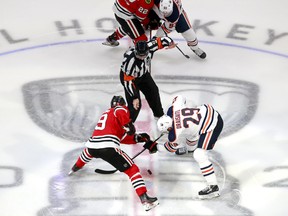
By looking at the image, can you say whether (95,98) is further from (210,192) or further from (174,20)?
(210,192)

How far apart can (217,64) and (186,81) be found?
0.41 metres

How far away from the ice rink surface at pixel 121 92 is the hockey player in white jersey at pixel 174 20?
0.16 metres

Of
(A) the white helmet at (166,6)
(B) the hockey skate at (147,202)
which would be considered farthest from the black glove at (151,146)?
(A) the white helmet at (166,6)

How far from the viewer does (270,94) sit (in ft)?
17.2

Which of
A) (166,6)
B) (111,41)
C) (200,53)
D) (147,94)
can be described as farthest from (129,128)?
(111,41)

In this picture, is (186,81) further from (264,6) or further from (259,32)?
(264,6)

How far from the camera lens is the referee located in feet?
14.7

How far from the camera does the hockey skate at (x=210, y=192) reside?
4.06m

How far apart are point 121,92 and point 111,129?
121 cm

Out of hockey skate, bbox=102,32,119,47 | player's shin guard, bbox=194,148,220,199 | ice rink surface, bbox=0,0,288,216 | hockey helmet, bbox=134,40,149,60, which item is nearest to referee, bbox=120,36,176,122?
hockey helmet, bbox=134,40,149,60

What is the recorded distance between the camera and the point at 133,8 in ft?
16.9

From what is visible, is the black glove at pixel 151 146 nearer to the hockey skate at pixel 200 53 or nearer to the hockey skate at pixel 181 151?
the hockey skate at pixel 181 151

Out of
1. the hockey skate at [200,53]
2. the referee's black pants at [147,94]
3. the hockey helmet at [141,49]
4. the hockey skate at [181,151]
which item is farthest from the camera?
the hockey skate at [200,53]

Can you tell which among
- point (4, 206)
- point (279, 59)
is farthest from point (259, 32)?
point (4, 206)
